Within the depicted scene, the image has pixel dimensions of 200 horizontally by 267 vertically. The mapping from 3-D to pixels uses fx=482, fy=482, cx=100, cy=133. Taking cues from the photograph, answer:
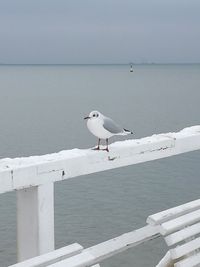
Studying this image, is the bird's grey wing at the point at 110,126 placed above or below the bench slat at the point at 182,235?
above

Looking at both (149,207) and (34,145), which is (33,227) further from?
(34,145)

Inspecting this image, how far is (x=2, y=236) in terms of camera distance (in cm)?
1183

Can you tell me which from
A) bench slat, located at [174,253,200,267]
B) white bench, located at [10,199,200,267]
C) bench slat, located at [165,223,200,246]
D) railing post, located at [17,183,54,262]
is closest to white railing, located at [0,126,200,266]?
railing post, located at [17,183,54,262]

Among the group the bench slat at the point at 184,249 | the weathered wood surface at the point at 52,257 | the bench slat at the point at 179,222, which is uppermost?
the bench slat at the point at 179,222

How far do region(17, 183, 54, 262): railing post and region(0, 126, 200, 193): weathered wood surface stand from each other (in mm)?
88

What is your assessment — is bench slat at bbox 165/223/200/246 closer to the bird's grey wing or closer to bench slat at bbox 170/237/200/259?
bench slat at bbox 170/237/200/259

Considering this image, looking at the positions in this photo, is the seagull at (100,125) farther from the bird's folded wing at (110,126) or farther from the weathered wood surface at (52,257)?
the weathered wood surface at (52,257)

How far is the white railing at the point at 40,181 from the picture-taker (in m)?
2.60

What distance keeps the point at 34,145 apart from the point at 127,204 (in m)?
14.8

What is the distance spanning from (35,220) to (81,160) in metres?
0.44

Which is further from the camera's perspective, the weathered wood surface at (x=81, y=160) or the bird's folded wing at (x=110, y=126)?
the bird's folded wing at (x=110, y=126)

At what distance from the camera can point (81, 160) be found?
113 inches

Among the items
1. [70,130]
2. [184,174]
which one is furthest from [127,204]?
[70,130]

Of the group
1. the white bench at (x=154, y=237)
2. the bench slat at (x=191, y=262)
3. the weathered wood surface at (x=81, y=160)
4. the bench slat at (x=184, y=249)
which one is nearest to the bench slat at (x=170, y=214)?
the white bench at (x=154, y=237)
